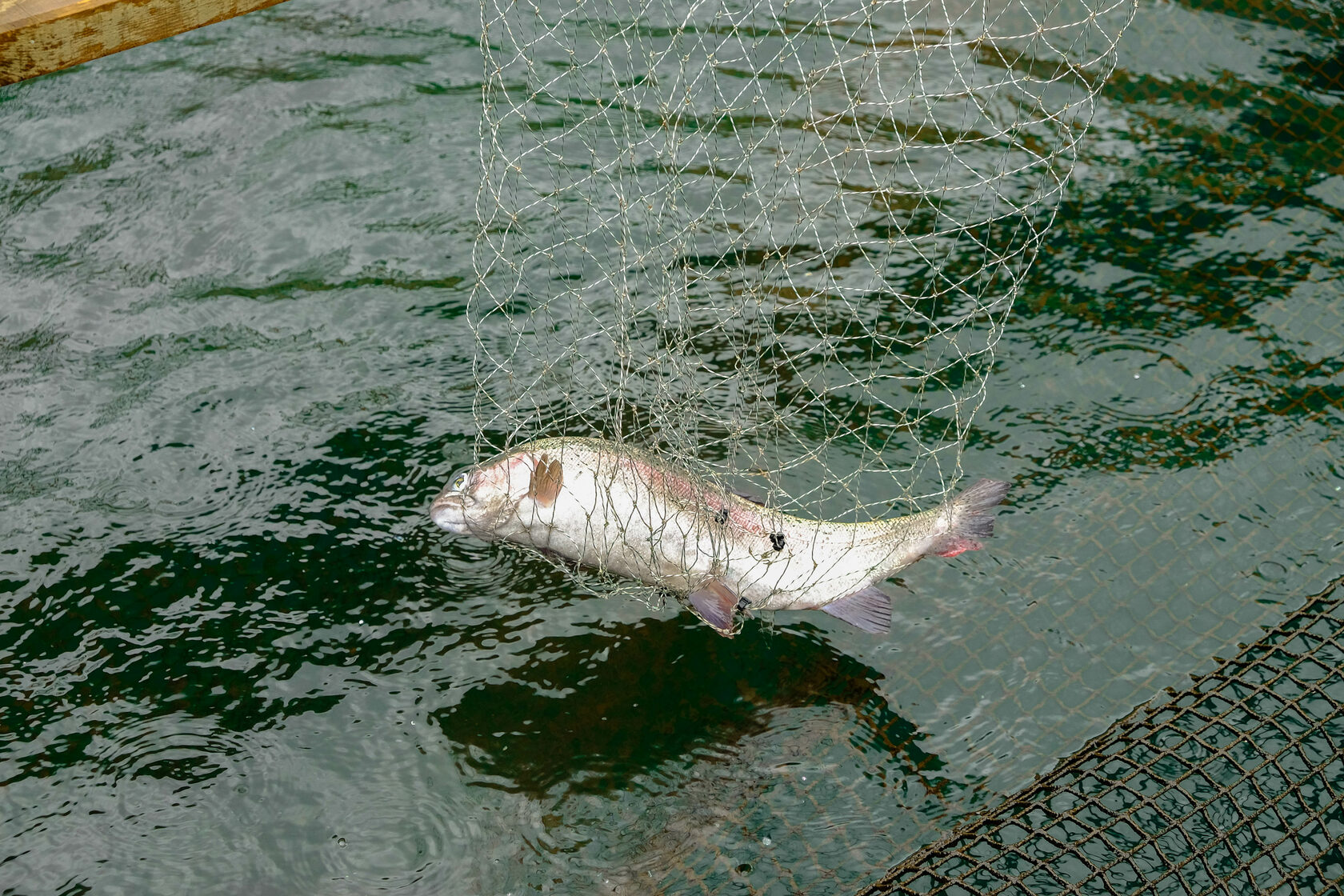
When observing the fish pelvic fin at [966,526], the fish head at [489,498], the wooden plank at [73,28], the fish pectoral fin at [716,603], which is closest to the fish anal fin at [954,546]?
the fish pelvic fin at [966,526]

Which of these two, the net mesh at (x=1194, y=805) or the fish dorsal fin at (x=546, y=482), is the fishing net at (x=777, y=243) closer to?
the fish dorsal fin at (x=546, y=482)

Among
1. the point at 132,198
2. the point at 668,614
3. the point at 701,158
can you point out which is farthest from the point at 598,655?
the point at 132,198

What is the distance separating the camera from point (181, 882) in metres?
5.25

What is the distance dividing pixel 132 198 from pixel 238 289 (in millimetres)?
1274

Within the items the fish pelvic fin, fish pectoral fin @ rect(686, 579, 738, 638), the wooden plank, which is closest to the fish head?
fish pectoral fin @ rect(686, 579, 738, 638)

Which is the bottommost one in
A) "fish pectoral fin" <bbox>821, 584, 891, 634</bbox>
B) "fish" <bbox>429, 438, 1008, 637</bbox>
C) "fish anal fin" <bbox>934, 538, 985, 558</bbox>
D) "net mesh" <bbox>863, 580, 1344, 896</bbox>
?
"net mesh" <bbox>863, 580, 1344, 896</bbox>

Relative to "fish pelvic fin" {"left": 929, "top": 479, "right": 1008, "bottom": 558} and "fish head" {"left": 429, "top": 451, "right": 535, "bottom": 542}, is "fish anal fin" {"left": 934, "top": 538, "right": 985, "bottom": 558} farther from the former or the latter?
"fish head" {"left": 429, "top": 451, "right": 535, "bottom": 542}

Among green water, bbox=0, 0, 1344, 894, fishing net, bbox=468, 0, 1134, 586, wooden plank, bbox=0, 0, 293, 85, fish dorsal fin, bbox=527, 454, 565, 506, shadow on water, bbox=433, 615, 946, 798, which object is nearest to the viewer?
wooden plank, bbox=0, 0, 293, 85

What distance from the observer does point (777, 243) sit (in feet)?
27.4

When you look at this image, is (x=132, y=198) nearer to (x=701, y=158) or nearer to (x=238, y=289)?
(x=238, y=289)

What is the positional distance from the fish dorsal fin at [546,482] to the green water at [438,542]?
116cm

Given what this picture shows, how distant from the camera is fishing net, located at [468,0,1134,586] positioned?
6.30 meters

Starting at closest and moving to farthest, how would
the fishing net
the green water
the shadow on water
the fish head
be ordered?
the fish head < the green water < the shadow on water < the fishing net

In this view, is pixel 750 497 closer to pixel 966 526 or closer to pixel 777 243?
pixel 966 526
